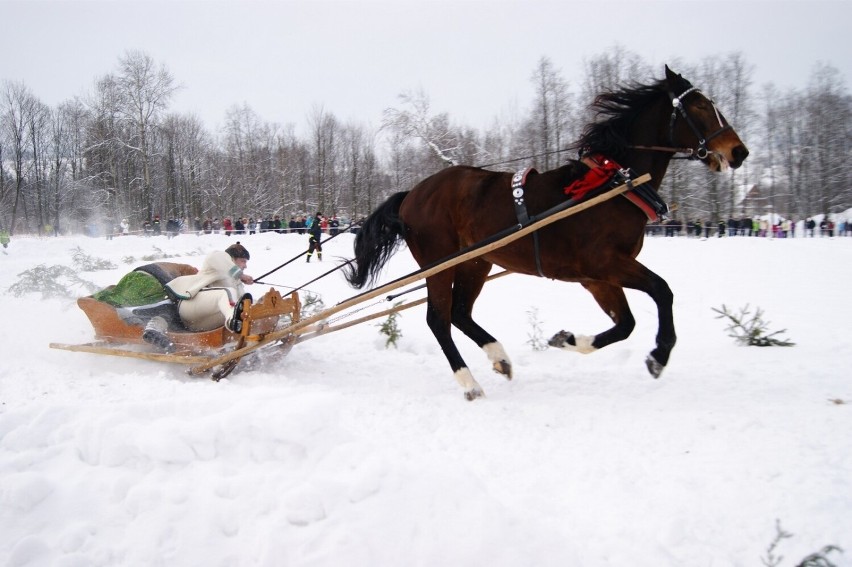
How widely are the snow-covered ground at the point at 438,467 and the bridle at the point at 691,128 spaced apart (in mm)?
1804

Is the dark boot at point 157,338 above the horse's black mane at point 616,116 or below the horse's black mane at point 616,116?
below

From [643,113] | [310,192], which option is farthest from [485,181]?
[310,192]

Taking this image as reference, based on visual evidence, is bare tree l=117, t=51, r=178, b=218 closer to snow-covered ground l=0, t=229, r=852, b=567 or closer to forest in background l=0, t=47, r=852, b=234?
forest in background l=0, t=47, r=852, b=234

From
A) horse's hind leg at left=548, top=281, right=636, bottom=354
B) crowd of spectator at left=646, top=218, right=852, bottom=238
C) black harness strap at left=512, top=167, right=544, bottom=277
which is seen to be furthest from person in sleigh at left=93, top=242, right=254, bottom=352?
crowd of spectator at left=646, top=218, right=852, bottom=238

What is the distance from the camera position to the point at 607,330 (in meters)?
4.45

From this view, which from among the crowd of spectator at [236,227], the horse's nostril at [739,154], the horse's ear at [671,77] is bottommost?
the horse's nostril at [739,154]

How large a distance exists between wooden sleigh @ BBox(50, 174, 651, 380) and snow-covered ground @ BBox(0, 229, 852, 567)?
25 cm

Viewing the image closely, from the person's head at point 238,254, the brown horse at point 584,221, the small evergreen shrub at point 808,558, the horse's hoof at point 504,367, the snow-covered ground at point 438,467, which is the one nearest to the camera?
the small evergreen shrub at point 808,558

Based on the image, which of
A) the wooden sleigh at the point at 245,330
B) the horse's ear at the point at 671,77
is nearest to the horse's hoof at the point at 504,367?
the wooden sleigh at the point at 245,330

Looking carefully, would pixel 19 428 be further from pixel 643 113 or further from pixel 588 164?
pixel 643 113

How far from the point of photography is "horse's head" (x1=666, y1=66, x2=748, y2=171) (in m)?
Result: 3.93

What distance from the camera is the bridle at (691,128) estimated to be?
3996 millimetres

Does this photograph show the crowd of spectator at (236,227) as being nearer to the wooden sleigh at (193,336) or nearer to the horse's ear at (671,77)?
the wooden sleigh at (193,336)

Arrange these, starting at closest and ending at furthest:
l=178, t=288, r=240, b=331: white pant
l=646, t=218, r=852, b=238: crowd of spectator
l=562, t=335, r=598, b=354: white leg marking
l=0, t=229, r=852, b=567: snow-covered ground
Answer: l=0, t=229, r=852, b=567: snow-covered ground → l=562, t=335, r=598, b=354: white leg marking → l=178, t=288, r=240, b=331: white pant → l=646, t=218, r=852, b=238: crowd of spectator
